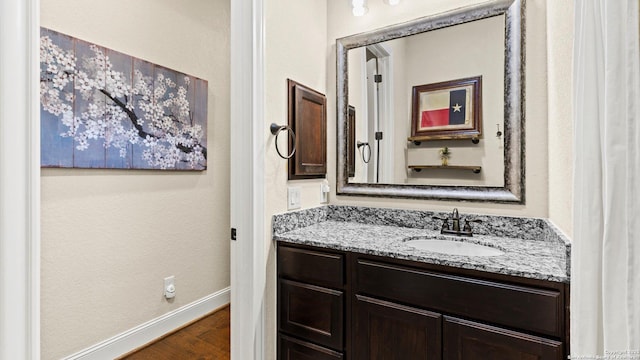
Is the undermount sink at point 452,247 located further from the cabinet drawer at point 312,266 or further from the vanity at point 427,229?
the cabinet drawer at point 312,266

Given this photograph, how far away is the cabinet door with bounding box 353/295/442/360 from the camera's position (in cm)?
115

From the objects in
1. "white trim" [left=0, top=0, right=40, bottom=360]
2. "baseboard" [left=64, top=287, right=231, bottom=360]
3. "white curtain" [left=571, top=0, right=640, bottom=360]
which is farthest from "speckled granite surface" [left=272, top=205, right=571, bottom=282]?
"baseboard" [left=64, top=287, right=231, bottom=360]

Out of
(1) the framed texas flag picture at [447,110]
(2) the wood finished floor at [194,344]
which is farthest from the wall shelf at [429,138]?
(2) the wood finished floor at [194,344]

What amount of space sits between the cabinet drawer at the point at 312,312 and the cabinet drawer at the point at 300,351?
0.10 ft

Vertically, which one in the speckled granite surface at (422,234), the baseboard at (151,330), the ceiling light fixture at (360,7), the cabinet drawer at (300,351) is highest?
the ceiling light fixture at (360,7)

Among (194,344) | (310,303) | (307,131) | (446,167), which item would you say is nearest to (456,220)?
(446,167)

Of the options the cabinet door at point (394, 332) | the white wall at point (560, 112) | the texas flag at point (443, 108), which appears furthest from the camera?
the texas flag at point (443, 108)

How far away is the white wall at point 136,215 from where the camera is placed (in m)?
1.64

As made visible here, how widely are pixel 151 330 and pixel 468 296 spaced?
6.80 feet

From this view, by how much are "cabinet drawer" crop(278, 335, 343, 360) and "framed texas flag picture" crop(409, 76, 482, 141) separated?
1.20m

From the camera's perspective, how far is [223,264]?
2.69 m

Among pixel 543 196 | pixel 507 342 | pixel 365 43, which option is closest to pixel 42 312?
pixel 507 342

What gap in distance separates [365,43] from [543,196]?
1.29 metres

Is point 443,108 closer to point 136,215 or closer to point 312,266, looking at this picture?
point 312,266
